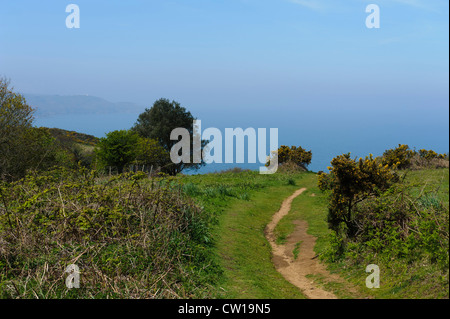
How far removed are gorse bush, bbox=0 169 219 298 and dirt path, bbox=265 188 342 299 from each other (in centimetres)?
235

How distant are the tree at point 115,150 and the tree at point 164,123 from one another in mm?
11199

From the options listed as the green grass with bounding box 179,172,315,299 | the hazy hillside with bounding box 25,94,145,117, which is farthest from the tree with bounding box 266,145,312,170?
the hazy hillside with bounding box 25,94,145,117

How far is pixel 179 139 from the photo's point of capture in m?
47.6

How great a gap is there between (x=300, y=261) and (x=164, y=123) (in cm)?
3652

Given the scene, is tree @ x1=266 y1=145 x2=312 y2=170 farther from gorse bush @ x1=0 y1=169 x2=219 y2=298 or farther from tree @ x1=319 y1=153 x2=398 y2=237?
gorse bush @ x1=0 y1=169 x2=219 y2=298

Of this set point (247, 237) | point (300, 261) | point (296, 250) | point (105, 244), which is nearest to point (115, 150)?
point (247, 237)

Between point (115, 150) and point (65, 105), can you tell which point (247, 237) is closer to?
point (115, 150)

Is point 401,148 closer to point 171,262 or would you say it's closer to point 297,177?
point 297,177

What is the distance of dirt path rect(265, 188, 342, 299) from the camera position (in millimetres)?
10027

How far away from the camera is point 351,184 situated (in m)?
12.4
